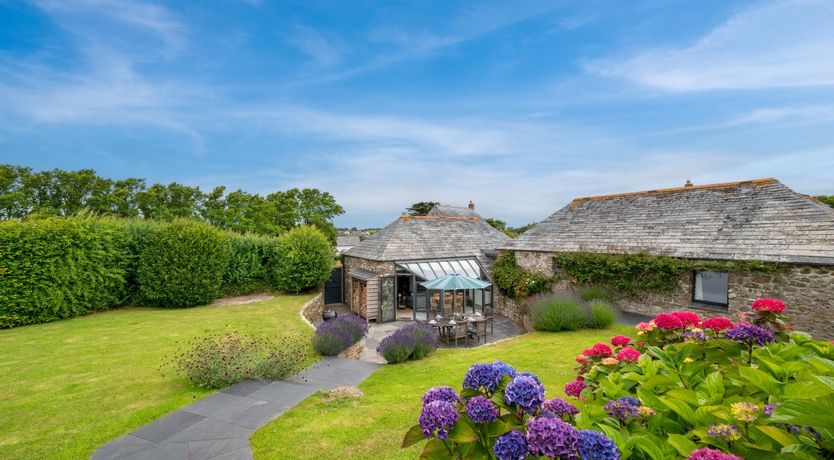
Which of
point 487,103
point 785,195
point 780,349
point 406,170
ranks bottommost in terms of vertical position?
point 780,349

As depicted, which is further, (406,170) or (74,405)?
(406,170)

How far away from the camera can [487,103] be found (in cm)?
1614

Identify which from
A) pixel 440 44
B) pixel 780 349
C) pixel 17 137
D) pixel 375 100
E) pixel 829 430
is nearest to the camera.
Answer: pixel 829 430

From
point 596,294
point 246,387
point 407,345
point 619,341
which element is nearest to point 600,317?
point 596,294

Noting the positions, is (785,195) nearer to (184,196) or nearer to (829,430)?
(829,430)

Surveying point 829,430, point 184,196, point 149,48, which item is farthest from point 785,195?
point 184,196

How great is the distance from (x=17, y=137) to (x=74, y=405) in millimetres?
16676

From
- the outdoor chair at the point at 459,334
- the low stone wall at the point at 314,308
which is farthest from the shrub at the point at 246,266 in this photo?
the outdoor chair at the point at 459,334

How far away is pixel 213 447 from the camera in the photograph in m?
4.70

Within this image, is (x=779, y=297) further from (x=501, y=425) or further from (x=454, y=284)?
(x=501, y=425)

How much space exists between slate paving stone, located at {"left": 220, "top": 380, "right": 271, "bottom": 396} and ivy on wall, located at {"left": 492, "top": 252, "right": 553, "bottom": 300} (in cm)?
1179

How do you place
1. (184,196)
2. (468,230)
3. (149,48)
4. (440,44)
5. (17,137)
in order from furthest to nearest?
(184,196) < (468,230) < (17,137) < (440,44) < (149,48)

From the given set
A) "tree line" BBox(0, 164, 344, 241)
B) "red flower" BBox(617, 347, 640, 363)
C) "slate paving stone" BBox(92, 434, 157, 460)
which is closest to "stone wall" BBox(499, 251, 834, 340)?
"red flower" BBox(617, 347, 640, 363)

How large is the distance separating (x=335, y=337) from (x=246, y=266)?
12272 millimetres
